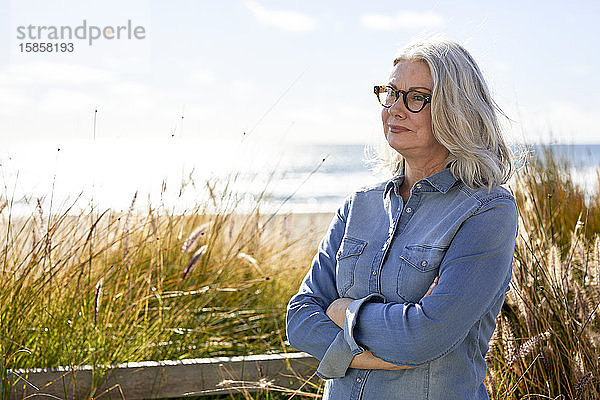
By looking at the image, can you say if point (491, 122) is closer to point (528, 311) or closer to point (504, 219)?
point (504, 219)

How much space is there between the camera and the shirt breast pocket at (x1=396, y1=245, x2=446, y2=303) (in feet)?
6.07

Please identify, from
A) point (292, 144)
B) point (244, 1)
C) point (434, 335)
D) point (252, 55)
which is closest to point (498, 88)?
point (434, 335)

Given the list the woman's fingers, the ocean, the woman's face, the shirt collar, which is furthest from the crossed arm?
the ocean

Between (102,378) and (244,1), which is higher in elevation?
(244,1)

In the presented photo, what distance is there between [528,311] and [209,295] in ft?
5.95

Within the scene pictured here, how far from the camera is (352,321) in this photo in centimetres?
186

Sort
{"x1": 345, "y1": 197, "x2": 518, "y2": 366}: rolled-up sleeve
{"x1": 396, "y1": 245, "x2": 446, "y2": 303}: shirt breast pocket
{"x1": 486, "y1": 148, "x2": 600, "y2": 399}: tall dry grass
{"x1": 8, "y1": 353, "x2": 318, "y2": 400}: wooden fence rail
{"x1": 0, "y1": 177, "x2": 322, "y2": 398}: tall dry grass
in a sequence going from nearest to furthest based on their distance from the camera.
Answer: {"x1": 345, "y1": 197, "x2": 518, "y2": 366}: rolled-up sleeve < {"x1": 396, "y1": 245, "x2": 446, "y2": 303}: shirt breast pocket < {"x1": 486, "y1": 148, "x2": 600, "y2": 399}: tall dry grass < {"x1": 8, "y1": 353, "x2": 318, "y2": 400}: wooden fence rail < {"x1": 0, "y1": 177, "x2": 322, "y2": 398}: tall dry grass

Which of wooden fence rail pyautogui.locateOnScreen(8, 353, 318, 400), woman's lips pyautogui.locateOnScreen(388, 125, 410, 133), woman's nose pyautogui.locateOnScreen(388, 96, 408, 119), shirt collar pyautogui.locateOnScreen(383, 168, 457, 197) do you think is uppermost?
woman's nose pyautogui.locateOnScreen(388, 96, 408, 119)

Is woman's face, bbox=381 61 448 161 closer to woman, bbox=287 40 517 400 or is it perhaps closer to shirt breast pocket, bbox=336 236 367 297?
woman, bbox=287 40 517 400

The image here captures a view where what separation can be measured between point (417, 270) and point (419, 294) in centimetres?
7

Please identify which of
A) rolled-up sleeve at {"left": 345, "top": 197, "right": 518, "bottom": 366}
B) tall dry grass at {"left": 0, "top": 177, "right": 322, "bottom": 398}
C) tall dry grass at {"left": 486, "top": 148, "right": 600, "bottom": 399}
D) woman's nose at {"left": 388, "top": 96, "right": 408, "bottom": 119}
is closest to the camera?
rolled-up sleeve at {"left": 345, "top": 197, "right": 518, "bottom": 366}

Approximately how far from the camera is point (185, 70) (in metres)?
40.9

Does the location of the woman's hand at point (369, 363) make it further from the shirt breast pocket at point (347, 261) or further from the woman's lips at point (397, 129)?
the woman's lips at point (397, 129)

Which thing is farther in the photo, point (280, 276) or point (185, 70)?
point (185, 70)
